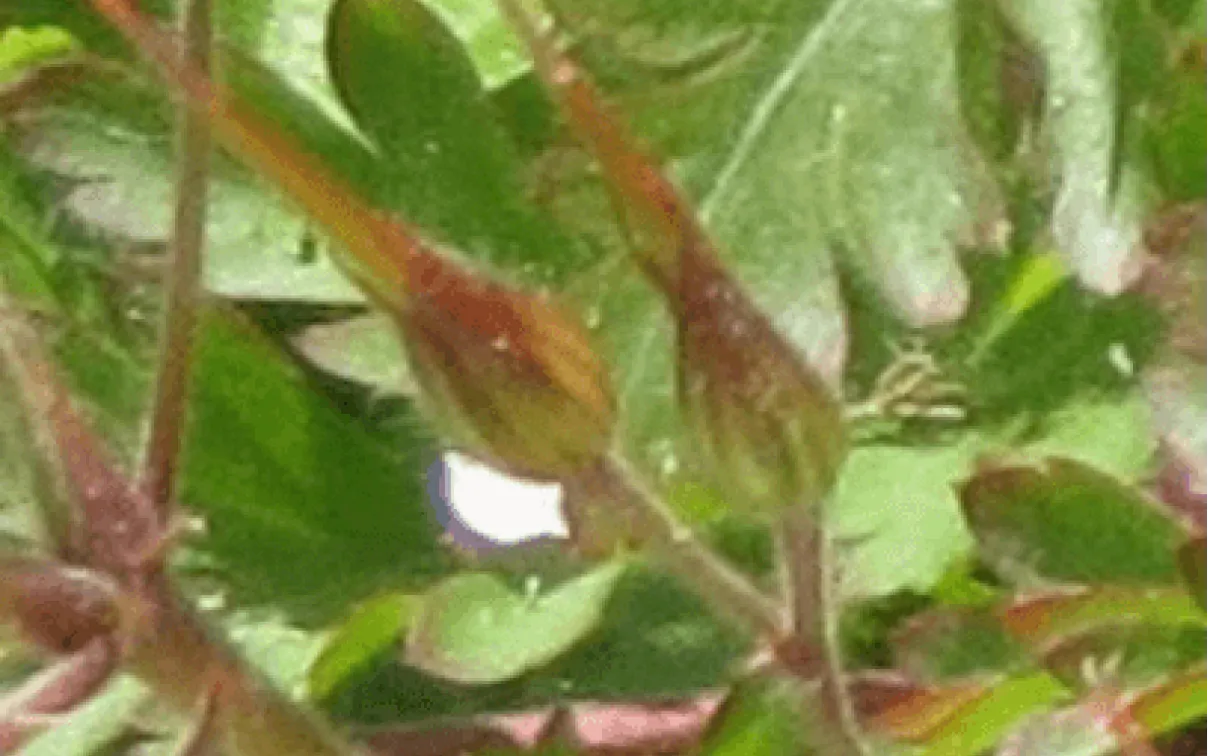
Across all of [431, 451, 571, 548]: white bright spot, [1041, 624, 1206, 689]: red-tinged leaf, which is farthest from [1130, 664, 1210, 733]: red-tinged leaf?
[431, 451, 571, 548]: white bright spot

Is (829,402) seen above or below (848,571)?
above

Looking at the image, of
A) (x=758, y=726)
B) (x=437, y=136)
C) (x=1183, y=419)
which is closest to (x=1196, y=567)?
(x=1183, y=419)

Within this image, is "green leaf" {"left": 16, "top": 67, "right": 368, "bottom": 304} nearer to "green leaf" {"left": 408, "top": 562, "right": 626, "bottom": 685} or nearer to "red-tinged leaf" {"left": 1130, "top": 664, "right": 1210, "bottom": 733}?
"green leaf" {"left": 408, "top": 562, "right": 626, "bottom": 685}

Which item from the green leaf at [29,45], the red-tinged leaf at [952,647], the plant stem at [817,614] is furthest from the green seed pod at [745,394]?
the green leaf at [29,45]

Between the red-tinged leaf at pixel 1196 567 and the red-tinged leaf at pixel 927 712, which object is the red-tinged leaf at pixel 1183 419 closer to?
the red-tinged leaf at pixel 1196 567

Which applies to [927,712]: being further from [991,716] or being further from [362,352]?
[362,352]

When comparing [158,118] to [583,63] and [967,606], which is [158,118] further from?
[967,606]

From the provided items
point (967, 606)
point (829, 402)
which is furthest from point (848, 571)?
point (829, 402)
